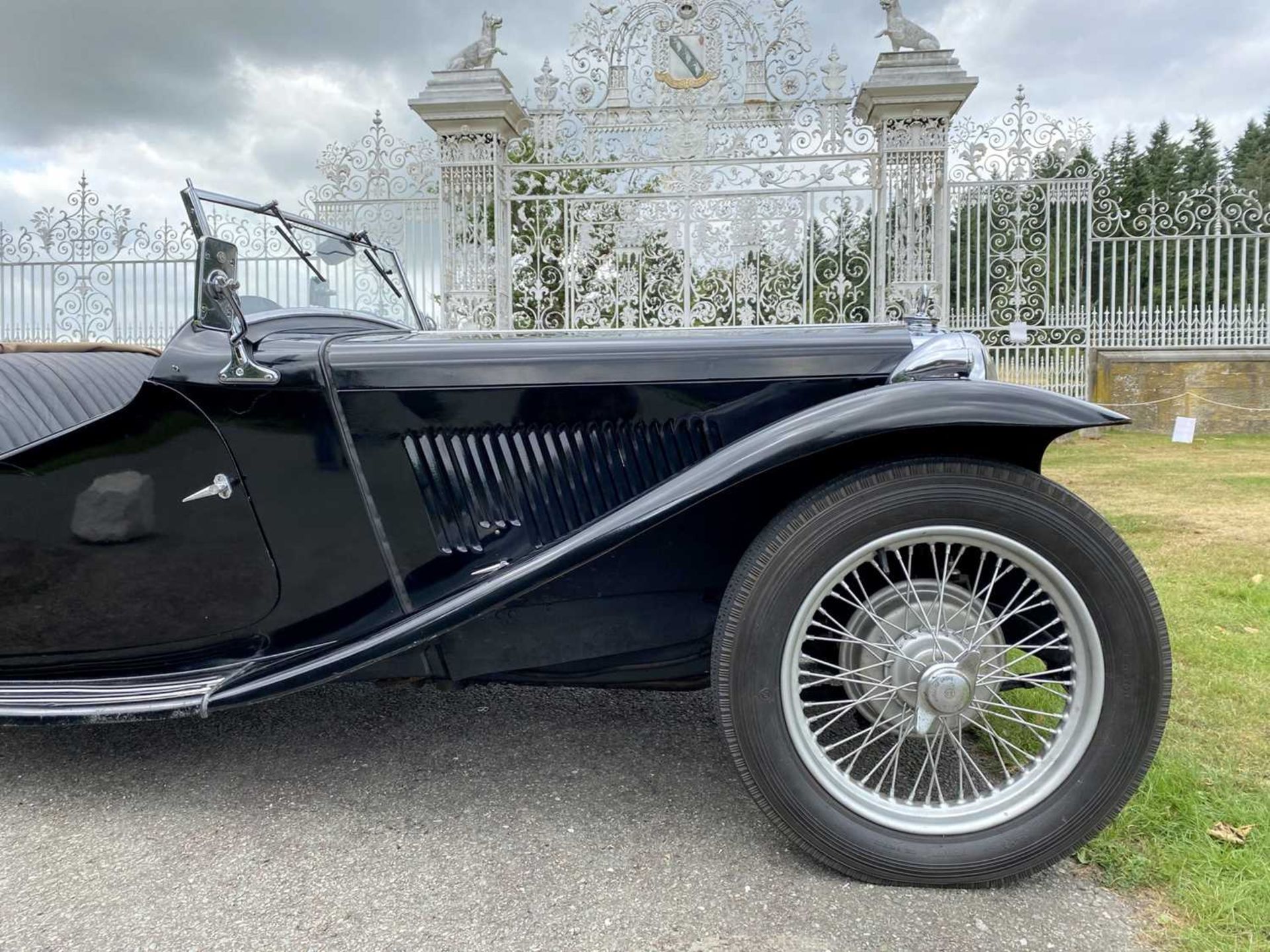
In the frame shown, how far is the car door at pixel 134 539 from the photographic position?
76.6 inches

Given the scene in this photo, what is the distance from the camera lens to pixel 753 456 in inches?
65.7

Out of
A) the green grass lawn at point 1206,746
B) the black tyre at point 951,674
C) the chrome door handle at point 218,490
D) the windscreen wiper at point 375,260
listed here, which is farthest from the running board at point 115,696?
the green grass lawn at point 1206,746

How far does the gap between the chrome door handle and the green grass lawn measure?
6.54 feet

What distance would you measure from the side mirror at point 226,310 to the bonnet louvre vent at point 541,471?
0.37 meters

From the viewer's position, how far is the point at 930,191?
9641 mm

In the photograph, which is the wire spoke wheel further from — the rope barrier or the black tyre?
the rope barrier

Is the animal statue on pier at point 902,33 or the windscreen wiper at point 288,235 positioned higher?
the animal statue on pier at point 902,33

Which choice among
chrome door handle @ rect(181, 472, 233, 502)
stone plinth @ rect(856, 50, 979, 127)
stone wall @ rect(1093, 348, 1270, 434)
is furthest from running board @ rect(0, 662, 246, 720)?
stone wall @ rect(1093, 348, 1270, 434)

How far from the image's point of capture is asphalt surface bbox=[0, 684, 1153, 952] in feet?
5.08

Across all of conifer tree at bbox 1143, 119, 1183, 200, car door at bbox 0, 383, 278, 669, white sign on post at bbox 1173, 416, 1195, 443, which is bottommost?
car door at bbox 0, 383, 278, 669

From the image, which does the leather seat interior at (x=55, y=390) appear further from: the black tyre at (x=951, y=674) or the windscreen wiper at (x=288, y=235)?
the black tyre at (x=951, y=674)

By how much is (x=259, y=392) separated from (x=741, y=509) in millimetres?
1097

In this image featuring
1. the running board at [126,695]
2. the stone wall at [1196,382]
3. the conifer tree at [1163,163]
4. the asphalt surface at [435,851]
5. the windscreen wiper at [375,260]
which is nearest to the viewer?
the asphalt surface at [435,851]

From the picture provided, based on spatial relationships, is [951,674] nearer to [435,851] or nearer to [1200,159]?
[435,851]
